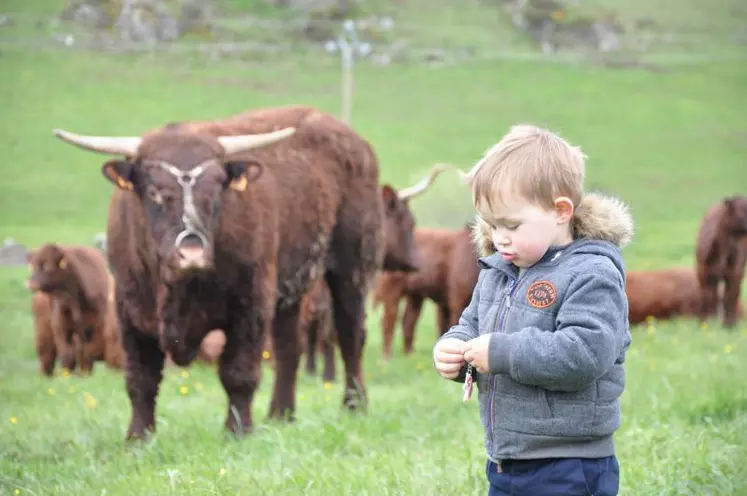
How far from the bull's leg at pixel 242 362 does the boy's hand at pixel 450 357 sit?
398cm

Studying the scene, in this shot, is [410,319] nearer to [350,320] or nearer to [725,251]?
[725,251]

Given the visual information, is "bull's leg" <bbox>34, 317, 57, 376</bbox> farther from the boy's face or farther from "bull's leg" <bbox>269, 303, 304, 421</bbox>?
the boy's face

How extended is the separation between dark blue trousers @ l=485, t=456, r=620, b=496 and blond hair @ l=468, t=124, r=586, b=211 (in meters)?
0.86

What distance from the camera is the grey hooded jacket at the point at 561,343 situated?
11.4 feet

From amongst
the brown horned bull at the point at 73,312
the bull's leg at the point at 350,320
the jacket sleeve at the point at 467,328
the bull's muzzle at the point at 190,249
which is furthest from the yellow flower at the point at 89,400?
the jacket sleeve at the point at 467,328

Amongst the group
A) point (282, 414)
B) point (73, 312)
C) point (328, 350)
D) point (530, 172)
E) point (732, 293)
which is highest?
point (530, 172)

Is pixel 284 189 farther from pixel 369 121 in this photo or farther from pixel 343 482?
pixel 369 121

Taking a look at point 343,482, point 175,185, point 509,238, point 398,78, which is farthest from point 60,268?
point 398,78

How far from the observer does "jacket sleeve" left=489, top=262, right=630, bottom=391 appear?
11.3 feet

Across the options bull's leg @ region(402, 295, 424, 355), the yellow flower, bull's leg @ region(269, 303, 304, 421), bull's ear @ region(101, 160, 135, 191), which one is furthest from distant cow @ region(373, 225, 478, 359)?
bull's ear @ region(101, 160, 135, 191)

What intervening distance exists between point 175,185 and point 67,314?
30.9ft

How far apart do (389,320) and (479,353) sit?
1298 cm

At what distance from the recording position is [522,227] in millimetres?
3621

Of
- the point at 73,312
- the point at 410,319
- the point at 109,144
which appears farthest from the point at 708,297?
the point at 109,144
